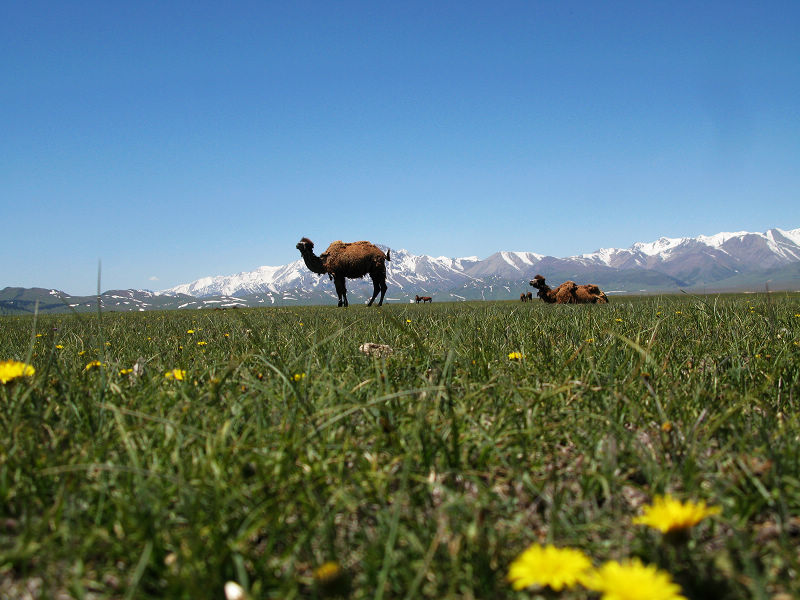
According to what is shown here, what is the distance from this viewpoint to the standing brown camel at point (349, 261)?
24.3m

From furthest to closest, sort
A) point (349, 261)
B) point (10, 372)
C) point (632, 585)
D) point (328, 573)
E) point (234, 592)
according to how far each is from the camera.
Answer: point (349, 261)
point (10, 372)
point (234, 592)
point (328, 573)
point (632, 585)

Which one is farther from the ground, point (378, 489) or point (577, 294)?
point (577, 294)

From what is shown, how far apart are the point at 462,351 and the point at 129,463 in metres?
2.58

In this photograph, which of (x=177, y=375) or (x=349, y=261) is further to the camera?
(x=349, y=261)

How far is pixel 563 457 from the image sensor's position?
6.53ft

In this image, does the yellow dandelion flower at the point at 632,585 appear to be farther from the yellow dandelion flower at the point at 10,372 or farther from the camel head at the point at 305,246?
the camel head at the point at 305,246

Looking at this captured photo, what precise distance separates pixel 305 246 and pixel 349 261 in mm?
2961

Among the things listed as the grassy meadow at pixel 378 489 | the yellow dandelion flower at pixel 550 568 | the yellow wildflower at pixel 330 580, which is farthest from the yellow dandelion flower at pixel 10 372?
the yellow dandelion flower at pixel 550 568

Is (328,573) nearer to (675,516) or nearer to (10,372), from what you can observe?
(675,516)

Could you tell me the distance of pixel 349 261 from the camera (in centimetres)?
2428

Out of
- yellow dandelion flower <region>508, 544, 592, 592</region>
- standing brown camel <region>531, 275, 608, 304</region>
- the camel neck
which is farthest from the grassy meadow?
the camel neck

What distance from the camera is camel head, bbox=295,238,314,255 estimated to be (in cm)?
2539

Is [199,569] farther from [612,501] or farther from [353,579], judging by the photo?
[612,501]

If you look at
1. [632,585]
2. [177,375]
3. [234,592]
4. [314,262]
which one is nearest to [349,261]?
[314,262]
